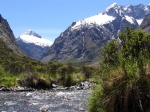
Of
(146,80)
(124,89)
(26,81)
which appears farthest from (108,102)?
(26,81)

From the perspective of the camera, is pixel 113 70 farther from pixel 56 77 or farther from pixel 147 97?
pixel 56 77

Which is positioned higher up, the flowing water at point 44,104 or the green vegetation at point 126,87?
the green vegetation at point 126,87

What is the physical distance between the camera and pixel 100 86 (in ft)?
60.4

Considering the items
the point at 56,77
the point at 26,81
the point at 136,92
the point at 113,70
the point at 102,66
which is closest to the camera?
→ the point at 136,92

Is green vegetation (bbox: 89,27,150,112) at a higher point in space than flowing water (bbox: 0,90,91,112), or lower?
higher

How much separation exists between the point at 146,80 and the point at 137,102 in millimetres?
1252

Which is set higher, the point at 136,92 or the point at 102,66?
the point at 102,66

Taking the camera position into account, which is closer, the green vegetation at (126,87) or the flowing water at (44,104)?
the green vegetation at (126,87)

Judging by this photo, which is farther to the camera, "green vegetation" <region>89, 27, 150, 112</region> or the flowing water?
the flowing water

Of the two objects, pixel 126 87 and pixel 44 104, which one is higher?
pixel 126 87

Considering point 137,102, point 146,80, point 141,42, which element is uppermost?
point 141,42

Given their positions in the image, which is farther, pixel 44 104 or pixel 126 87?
pixel 44 104

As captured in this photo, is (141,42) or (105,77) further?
(141,42)

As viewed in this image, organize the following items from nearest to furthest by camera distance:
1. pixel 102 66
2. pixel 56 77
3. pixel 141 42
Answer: pixel 102 66
pixel 141 42
pixel 56 77
